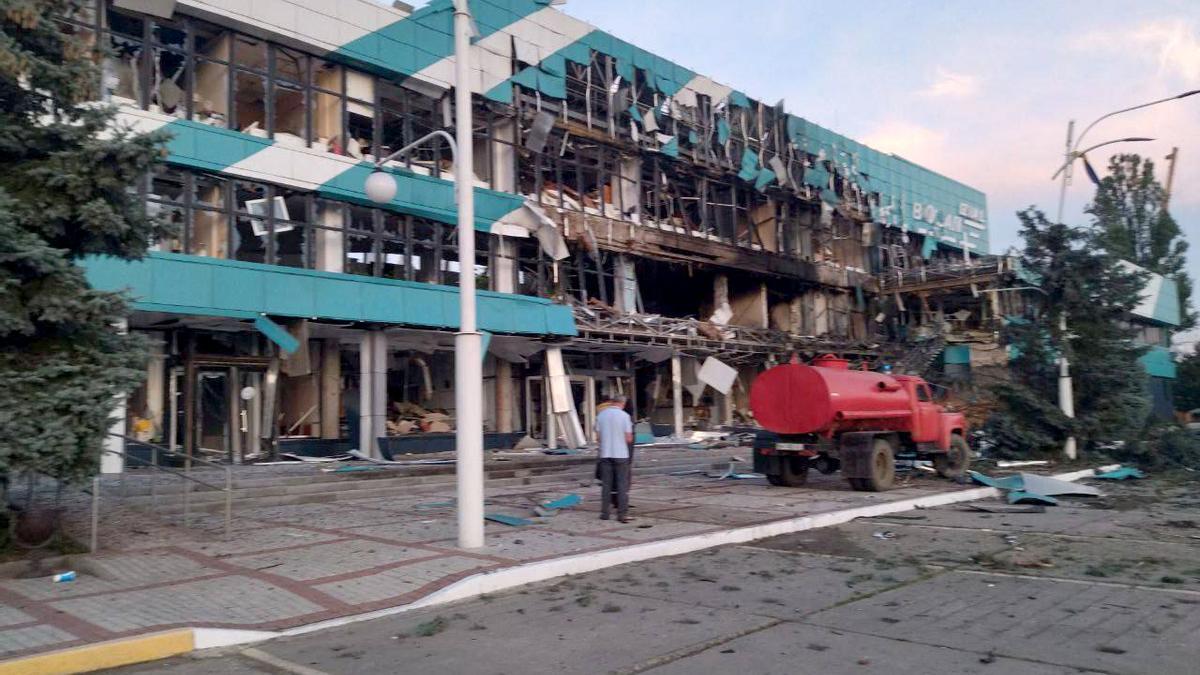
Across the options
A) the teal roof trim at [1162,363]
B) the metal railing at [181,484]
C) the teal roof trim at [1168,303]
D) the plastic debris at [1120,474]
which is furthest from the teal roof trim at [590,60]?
the teal roof trim at [1168,303]

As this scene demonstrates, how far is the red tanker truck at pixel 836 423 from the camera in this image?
16578 millimetres

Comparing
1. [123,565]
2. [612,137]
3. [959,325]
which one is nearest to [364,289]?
[612,137]

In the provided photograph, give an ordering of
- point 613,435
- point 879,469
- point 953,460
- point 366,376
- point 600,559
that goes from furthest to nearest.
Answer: point 366,376 < point 953,460 < point 879,469 < point 613,435 < point 600,559

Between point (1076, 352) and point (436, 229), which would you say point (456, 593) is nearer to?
point (436, 229)

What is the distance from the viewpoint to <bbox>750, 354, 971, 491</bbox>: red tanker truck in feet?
54.4

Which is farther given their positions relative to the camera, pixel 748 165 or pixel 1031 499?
pixel 748 165

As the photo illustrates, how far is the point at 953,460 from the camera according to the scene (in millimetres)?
19500

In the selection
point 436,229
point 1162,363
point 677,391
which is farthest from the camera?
point 1162,363

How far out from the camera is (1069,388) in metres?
23.2

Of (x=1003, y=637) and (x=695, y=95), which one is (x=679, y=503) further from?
(x=695, y=95)

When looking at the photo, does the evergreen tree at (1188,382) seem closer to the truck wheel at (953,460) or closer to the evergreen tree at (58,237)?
the truck wheel at (953,460)

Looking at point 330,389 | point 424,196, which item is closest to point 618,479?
point 330,389

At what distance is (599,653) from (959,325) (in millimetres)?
42775

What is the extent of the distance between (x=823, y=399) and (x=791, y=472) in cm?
197
